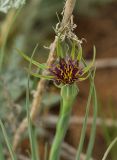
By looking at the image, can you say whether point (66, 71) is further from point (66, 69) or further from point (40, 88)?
point (40, 88)

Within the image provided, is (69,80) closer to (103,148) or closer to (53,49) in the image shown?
(53,49)

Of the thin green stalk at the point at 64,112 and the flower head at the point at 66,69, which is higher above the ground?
the flower head at the point at 66,69

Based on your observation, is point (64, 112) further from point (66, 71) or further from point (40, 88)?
point (40, 88)

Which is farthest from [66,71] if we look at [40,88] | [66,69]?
[40,88]

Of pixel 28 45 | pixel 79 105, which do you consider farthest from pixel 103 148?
pixel 28 45

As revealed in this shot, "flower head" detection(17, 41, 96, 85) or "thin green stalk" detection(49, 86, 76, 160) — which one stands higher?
"flower head" detection(17, 41, 96, 85)

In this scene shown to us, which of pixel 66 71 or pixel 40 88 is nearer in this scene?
pixel 66 71

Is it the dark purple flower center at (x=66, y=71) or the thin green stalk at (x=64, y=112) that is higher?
the dark purple flower center at (x=66, y=71)

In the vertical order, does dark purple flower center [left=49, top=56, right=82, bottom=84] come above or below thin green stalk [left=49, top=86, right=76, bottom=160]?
above
